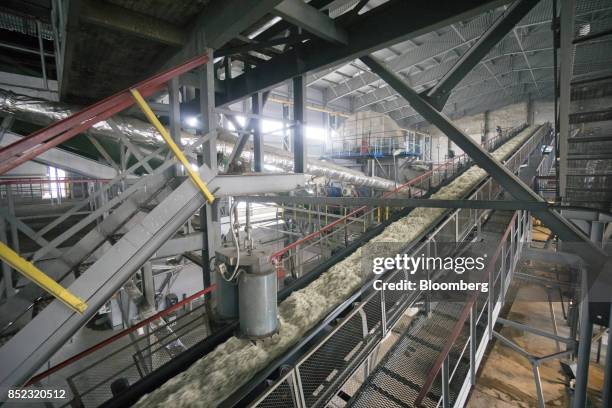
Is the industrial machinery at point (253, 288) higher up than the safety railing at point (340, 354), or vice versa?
the industrial machinery at point (253, 288)

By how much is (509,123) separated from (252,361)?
2670cm

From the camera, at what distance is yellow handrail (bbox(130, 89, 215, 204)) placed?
2074 mm

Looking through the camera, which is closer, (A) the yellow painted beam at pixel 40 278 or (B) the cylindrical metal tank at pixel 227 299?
(A) the yellow painted beam at pixel 40 278

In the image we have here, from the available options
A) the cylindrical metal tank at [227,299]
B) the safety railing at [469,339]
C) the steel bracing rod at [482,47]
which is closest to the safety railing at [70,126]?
the cylindrical metal tank at [227,299]

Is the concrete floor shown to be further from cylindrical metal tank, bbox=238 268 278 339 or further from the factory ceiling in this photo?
the factory ceiling

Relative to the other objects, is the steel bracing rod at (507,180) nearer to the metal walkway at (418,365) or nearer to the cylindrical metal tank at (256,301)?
the metal walkway at (418,365)

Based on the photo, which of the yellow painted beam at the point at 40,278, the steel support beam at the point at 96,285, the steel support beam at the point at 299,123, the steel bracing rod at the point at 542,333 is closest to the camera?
the yellow painted beam at the point at 40,278

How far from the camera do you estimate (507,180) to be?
2373mm

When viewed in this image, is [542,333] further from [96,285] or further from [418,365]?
[96,285]

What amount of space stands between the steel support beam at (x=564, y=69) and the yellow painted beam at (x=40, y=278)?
135 inches

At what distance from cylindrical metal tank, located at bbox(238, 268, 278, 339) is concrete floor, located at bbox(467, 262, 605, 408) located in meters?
6.19

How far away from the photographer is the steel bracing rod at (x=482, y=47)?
2129 millimetres

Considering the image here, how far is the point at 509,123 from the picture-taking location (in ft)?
70.2

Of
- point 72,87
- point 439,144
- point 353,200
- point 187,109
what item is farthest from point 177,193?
point 439,144
